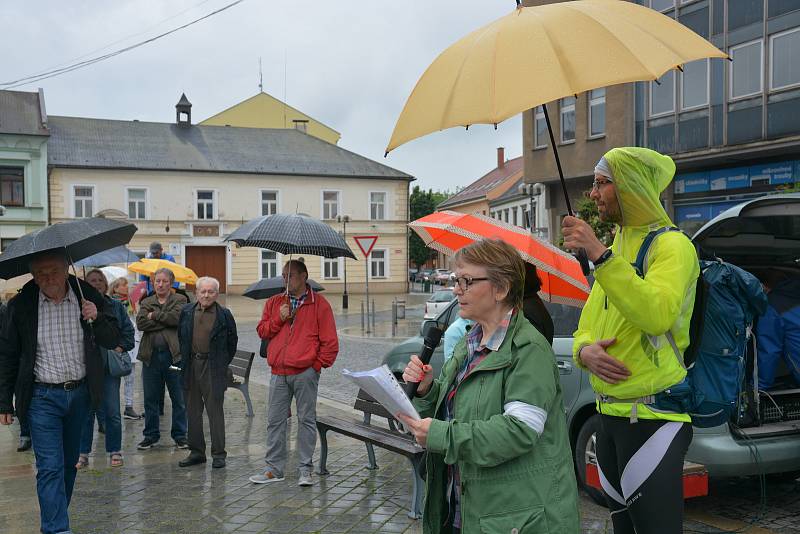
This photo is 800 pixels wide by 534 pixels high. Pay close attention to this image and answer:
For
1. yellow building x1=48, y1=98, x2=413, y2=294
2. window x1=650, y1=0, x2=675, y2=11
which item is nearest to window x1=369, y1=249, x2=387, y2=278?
yellow building x1=48, y1=98, x2=413, y2=294

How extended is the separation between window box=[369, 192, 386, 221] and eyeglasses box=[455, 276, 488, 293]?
153 feet

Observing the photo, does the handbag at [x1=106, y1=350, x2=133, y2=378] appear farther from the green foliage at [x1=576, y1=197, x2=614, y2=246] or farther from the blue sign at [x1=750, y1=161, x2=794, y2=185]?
the blue sign at [x1=750, y1=161, x2=794, y2=185]

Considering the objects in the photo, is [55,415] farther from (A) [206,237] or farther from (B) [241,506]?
(A) [206,237]

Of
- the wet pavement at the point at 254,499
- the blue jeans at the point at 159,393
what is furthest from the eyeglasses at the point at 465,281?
the blue jeans at the point at 159,393

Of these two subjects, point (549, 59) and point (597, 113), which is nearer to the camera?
point (549, 59)

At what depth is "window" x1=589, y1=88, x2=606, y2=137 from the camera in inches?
949

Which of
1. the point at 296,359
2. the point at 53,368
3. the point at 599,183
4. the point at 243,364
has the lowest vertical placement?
the point at 243,364

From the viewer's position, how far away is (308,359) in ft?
22.1

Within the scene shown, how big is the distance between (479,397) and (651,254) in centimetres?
94

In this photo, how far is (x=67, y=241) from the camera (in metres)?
5.09

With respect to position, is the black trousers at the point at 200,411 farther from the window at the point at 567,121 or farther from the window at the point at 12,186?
the window at the point at 12,186

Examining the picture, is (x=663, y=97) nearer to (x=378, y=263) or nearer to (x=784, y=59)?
(x=784, y=59)

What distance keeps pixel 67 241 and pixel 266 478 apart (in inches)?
111

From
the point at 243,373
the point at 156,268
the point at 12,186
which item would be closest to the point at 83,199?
the point at 12,186
